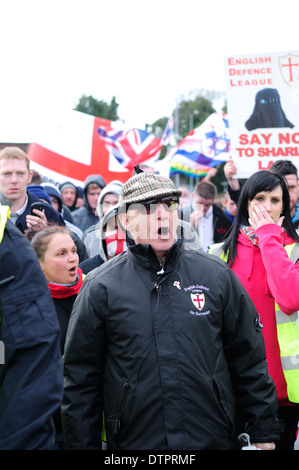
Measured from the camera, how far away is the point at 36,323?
198 centimetres

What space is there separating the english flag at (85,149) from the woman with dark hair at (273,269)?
22.0 feet

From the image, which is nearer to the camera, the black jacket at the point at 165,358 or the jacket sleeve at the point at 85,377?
the black jacket at the point at 165,358

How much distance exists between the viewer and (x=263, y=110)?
6.16 metres

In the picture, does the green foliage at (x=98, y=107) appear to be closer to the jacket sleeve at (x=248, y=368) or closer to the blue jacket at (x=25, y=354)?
the jacket sleeve at (x=248, y=368)

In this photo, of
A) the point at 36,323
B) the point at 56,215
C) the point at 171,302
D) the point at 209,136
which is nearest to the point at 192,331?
the point at 171,302

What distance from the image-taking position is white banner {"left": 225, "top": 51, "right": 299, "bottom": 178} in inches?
239

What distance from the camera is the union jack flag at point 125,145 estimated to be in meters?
10.7

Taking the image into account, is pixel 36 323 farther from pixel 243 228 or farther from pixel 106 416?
pixel 243 228

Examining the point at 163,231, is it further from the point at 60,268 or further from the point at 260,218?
the point at 60,268

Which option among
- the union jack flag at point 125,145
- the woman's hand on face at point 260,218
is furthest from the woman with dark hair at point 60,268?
the union jack flag at point 125,145

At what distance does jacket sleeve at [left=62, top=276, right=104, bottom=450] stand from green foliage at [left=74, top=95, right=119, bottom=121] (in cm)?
6452

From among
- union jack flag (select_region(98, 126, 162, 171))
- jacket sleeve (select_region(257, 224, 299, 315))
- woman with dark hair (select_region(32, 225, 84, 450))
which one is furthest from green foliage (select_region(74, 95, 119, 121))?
jacket sleeve (select_region(257, 224, 299, 315))

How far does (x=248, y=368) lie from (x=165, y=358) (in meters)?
0.46

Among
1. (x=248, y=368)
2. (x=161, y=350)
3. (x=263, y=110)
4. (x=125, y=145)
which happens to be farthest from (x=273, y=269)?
(x=125, y=145)
